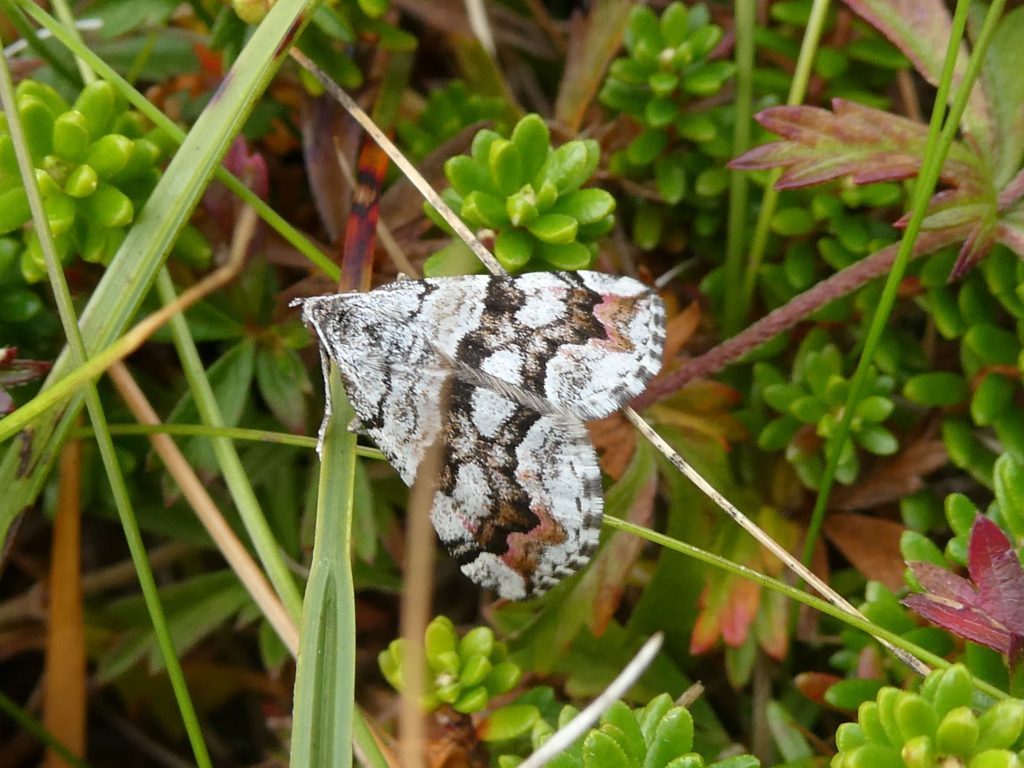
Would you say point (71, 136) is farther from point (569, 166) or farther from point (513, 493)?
point (513, 493)

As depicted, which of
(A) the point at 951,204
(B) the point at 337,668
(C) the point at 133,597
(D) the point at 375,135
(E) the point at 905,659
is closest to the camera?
(B) the point at 337,668

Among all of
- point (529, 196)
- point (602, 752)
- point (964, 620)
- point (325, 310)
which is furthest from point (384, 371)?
point (964, 620)

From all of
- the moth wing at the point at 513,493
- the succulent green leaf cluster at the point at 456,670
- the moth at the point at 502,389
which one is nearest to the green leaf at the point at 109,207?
the moth at the point at 502,389

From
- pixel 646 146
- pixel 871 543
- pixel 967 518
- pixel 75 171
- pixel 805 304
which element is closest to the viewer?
pixel 967 518

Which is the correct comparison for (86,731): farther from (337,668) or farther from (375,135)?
(375,135)

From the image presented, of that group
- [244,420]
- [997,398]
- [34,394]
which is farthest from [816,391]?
[34,394]

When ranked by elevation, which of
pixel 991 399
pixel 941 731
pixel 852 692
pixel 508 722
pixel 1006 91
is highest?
pixel 1006 91
